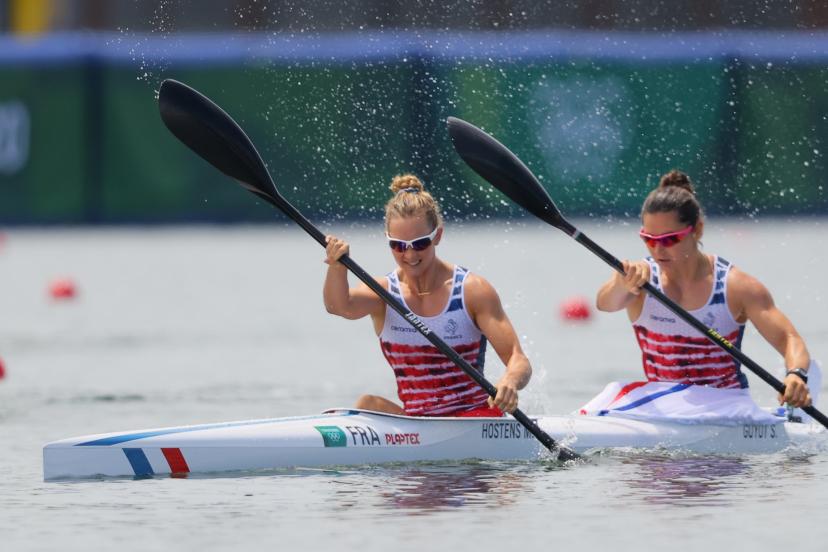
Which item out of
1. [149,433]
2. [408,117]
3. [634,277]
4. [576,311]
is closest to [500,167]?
[634,277]

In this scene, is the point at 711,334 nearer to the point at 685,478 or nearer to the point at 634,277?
the point at 634,277

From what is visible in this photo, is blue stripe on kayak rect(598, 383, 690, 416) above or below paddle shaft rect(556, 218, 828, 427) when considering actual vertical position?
below

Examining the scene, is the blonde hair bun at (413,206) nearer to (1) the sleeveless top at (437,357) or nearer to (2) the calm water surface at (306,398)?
(1) the sleeveless top at (437,357)

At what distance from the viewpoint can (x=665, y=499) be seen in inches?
293

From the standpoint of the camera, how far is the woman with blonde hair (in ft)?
28.3

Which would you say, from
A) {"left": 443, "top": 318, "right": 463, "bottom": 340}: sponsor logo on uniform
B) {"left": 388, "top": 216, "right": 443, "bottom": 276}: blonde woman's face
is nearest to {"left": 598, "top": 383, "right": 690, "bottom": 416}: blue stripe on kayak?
{"left": 443, "top": 318, "right": 463, "bottom": 340}: sponsor logo on uniform

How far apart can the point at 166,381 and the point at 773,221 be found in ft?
52.5

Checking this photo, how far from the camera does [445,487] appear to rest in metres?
7.84

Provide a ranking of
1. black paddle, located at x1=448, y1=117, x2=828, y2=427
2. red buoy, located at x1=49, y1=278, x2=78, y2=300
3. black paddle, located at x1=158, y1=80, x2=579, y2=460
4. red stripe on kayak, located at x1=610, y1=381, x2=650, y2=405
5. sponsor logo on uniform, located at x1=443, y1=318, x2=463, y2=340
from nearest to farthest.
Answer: sponsor logo on uniform, located at x1=443, y1=318, x2=463, y2=340 → red stripe on kayak, located at x1=610, y1=381, x2=650, y2=405 → black paddle, located at x1=158, y1=80, x2=579, y2=460 → black paddle, located at x1=448, y1=117, x2=828, y2=427 → red buoy, located at x1=49, y1=278, x2=78, y2=300

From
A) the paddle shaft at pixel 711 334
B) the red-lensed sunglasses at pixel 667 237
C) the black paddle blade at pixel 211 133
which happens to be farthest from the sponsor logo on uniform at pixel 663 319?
the black paddle blade at pixel 211 133

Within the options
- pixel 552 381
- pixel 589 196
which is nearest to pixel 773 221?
pixel 589 196

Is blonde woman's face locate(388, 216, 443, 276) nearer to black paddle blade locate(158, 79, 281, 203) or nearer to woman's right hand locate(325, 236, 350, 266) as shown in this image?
woman's right hand locate(325, 236, 350, 266)

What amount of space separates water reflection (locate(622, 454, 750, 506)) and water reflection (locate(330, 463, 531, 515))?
19.3 inches

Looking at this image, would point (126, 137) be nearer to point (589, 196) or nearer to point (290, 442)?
point (589, 196)
